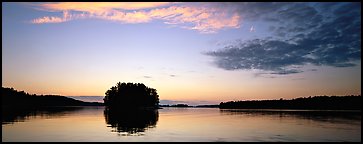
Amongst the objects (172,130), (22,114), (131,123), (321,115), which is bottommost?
(321,115)

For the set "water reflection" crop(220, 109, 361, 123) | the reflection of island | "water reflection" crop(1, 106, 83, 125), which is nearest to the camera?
the reflection of island

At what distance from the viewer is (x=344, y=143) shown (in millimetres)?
28391

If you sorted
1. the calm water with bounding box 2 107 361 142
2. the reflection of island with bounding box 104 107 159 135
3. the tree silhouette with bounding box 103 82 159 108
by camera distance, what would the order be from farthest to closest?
the tree silhouette with bounding box 103 82 159 108 < the reflection of island with bounding box 104 107 159 135 < the calm water with bounding box 2 107 361 142

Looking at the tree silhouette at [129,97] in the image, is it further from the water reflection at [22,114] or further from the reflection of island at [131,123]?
the reflection of island at [131,123]

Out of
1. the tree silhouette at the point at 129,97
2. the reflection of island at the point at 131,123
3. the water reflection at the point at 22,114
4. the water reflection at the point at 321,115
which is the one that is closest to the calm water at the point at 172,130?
the reflection of island at the point at 131,123

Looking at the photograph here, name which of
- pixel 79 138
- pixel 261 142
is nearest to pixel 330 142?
pixel 261 142

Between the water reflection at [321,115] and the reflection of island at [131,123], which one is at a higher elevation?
the reflection of island at [131,123]

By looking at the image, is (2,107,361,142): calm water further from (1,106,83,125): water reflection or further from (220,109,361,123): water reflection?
(220,109,361,123): water reflection

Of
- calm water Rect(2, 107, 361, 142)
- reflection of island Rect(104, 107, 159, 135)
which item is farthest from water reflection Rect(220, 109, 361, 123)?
reflection of island Rect(104, 107, 159, 135)

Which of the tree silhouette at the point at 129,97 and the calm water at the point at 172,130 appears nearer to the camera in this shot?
the calm water at the point at 172,130

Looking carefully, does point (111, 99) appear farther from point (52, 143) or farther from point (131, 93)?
point (52, 143)

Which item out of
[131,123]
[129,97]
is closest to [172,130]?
[131,123]

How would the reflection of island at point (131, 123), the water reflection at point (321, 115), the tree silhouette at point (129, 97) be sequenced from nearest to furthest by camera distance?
1. the reflection of island at point (131, 123)
2. the water reflection at point (321, 115)
3. the tree silhouette at point (129, 97)

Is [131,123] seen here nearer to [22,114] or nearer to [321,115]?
[22,114]
